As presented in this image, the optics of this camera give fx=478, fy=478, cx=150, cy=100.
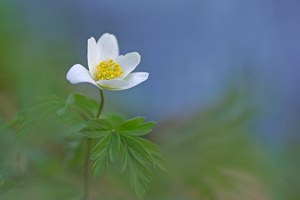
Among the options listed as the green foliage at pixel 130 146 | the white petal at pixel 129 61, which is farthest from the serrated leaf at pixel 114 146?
the white petal at pixel 129 61

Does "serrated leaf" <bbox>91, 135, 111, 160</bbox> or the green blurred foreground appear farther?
the green blurred foreground

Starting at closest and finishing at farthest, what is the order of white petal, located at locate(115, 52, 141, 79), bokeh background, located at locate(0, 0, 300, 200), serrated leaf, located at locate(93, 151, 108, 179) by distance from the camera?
serrated leaf, located at locate(93, 151, 108, 179), white petal, located at locate(115, 52, 141, 79), bokeh background, located at locate(0, 0, 300, 200)

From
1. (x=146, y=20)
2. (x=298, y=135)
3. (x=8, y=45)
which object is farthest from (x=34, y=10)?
→ (x=298, y=135)

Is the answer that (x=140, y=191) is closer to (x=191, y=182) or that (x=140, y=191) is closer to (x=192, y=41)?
(x=191, y=182)

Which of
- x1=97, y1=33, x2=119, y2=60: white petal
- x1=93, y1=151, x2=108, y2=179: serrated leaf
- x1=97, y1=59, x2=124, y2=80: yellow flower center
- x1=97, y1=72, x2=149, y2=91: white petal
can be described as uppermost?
x1=97, y1=33, x2=119, y2=60: white petal

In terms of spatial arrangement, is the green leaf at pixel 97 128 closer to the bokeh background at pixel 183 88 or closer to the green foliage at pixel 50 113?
the green foliage at pixel 50 113

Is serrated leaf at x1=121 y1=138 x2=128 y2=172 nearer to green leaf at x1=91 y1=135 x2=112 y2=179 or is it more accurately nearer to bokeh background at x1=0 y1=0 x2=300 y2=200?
green leaf at x1=91 y1=135 x2=112 y2=179

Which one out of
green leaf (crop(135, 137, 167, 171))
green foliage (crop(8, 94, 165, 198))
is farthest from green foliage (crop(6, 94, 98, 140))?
green leaf (crop(135, 137, 167, 171))
